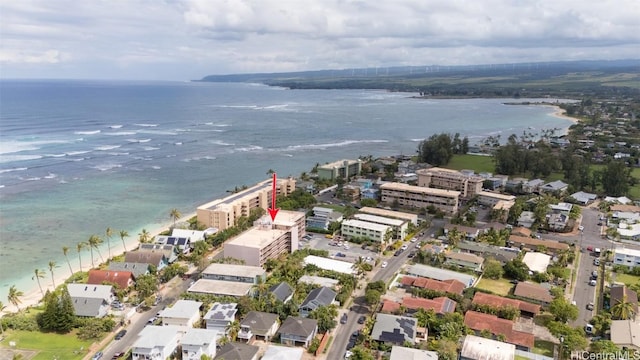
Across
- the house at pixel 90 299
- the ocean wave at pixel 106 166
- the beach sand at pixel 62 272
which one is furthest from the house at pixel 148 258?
the ocean wave at pixel 106 166

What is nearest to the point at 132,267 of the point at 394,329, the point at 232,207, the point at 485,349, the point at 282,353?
the point at 232,207

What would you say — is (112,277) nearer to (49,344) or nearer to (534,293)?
(49,344)

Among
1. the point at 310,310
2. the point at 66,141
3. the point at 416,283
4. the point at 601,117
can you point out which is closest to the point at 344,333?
the point at 310,310

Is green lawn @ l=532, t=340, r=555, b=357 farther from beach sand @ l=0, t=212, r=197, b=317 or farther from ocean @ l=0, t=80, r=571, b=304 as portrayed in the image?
ocean @ l=0, t=80, r=571, b=304

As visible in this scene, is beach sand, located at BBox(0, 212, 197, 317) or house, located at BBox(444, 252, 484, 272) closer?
beach sand, located at BBox(0, 212, 197, 317)

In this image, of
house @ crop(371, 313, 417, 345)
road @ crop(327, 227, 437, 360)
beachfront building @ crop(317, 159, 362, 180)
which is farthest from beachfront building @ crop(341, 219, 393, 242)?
beachfront building @ crop(317, 159, 362, 180)

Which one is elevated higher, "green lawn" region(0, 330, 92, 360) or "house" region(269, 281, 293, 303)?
"house" region(269, 281, 293, 303)
